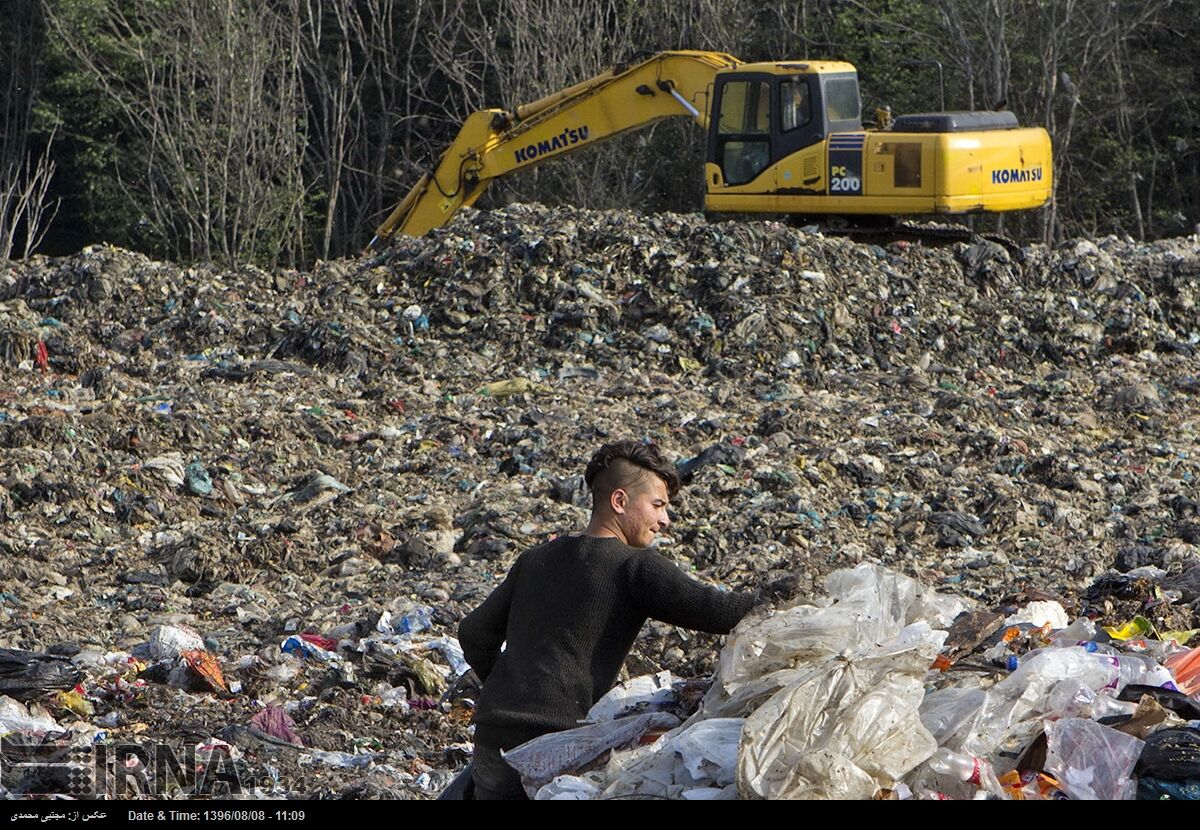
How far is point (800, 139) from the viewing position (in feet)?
42.4

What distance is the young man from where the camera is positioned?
11.1ft

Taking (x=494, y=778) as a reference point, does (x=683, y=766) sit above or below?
above

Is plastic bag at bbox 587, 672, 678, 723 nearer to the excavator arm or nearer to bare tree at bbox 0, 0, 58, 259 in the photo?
the excavator arm

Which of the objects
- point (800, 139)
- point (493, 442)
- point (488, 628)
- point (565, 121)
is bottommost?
point (493, 442)

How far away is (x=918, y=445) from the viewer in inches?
355

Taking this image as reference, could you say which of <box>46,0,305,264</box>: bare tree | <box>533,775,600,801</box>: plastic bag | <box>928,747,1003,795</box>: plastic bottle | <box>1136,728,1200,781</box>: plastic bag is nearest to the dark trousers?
<box>533,775,600,801</box>: plastic bag

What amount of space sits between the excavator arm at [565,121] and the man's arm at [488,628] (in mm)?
10441

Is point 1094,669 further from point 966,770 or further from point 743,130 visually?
point 743,130

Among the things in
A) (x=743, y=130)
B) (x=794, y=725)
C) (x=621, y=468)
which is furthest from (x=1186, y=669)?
(x=743, y=130)

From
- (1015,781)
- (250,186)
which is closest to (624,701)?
(1015,781)

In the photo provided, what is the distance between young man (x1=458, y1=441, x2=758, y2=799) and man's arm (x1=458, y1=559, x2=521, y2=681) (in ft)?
0.04

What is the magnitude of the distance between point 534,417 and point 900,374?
2.96 m

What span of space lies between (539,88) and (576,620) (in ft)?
58.1
